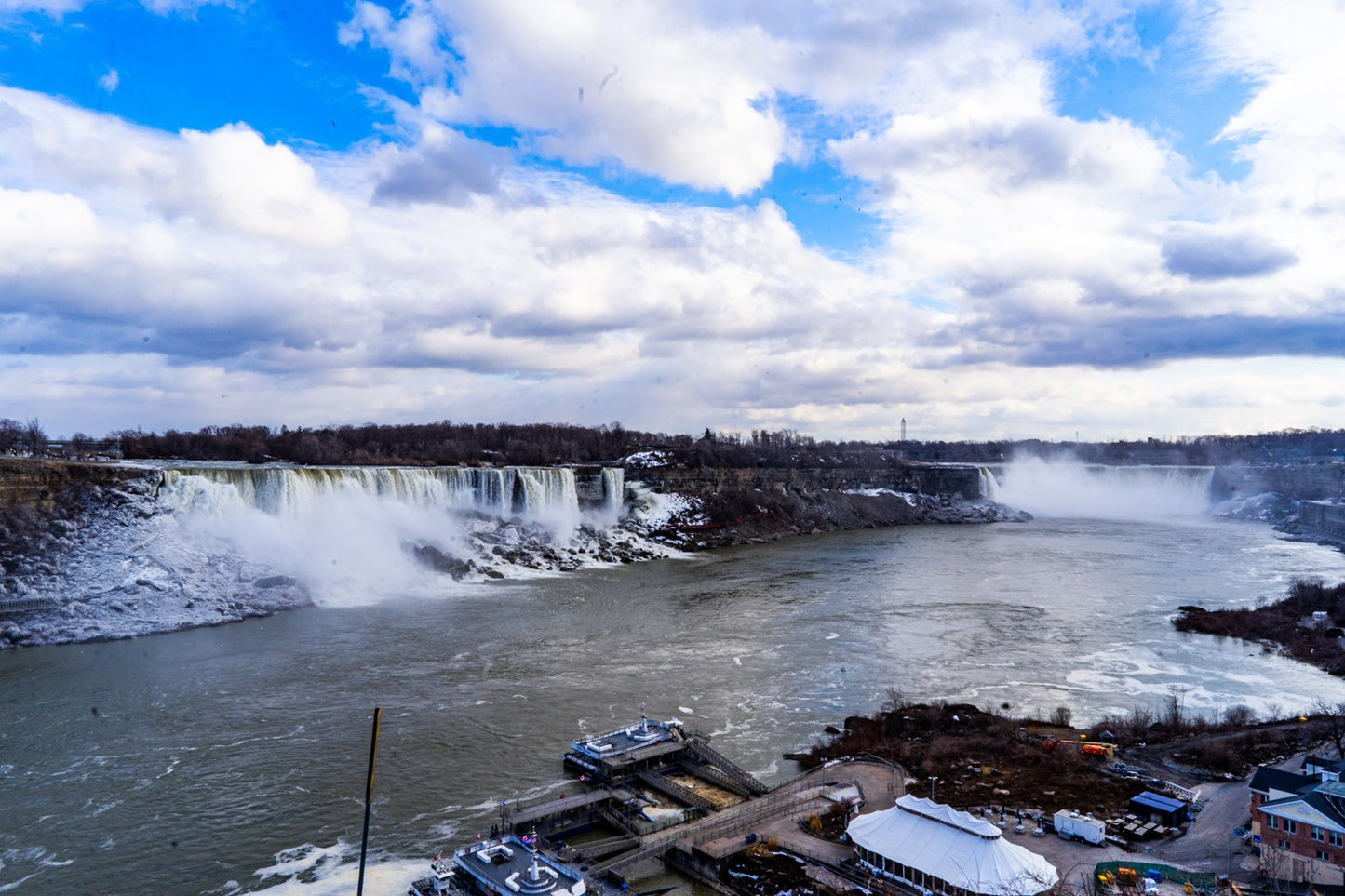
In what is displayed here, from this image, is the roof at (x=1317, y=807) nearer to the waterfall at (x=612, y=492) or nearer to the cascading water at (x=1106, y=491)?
the waterfall at (x=612, y=492)

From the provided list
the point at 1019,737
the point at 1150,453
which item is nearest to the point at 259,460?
the point at 1019,737

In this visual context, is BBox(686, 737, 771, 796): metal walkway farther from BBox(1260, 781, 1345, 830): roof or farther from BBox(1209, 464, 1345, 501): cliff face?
BBox(1209, 464, 1345, 501): cliff face

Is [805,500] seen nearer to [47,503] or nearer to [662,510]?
[662,510]

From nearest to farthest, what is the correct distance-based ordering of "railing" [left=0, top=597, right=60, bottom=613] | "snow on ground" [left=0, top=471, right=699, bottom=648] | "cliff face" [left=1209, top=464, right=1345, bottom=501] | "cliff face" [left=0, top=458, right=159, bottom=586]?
"railing" [left=0, top=597, right=60, bottom=613]
"snow on ground" [left=0, top=471, right=699, bottom=648]
"cliff face" [left=0, top=458, right=159, bottom=586]
"cliff face" [left=1209, top=464, right=1345, bottom=501]

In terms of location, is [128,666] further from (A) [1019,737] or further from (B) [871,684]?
(A) [1019,737]

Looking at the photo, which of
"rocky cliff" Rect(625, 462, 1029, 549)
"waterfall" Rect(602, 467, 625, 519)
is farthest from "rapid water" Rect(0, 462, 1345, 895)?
"rocky cliff" Rect(625, 462, 1029, 549)

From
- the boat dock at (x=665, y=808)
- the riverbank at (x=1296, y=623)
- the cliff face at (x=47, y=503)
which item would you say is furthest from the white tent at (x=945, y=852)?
the cliff face at (x=47, y=503)

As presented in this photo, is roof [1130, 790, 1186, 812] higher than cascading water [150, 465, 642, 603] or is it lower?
lower
